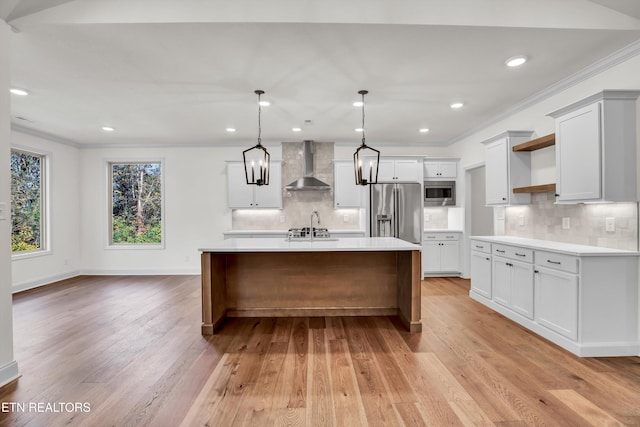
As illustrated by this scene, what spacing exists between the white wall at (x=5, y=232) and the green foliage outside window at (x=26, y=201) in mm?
3931

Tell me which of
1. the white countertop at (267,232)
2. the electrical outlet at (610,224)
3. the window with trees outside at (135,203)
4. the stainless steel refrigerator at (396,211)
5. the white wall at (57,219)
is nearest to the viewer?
the electrical outlet at (610,224)

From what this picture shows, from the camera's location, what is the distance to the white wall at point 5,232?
232 cm

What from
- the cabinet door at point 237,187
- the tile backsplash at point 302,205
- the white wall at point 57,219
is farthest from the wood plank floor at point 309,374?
the tile backsplash at point 302,205

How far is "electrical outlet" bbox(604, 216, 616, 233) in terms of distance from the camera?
2963mm

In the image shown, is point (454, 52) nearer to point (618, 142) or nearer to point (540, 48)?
point (540, 48)

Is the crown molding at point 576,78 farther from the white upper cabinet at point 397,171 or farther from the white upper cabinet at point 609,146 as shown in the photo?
the white upper cabinet at point 397,171

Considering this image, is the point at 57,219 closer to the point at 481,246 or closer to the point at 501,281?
the point at 481,246

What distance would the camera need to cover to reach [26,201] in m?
5.54

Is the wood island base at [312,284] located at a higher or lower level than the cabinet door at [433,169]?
lower

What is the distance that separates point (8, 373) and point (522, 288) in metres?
4.53

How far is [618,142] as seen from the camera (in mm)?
2764

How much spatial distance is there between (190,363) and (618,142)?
13.1 feet

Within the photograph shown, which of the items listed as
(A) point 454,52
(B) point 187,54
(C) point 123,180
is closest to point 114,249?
(C) point 123,180

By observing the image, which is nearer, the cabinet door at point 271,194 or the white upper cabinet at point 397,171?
the white upper cabinet at point 397,171
